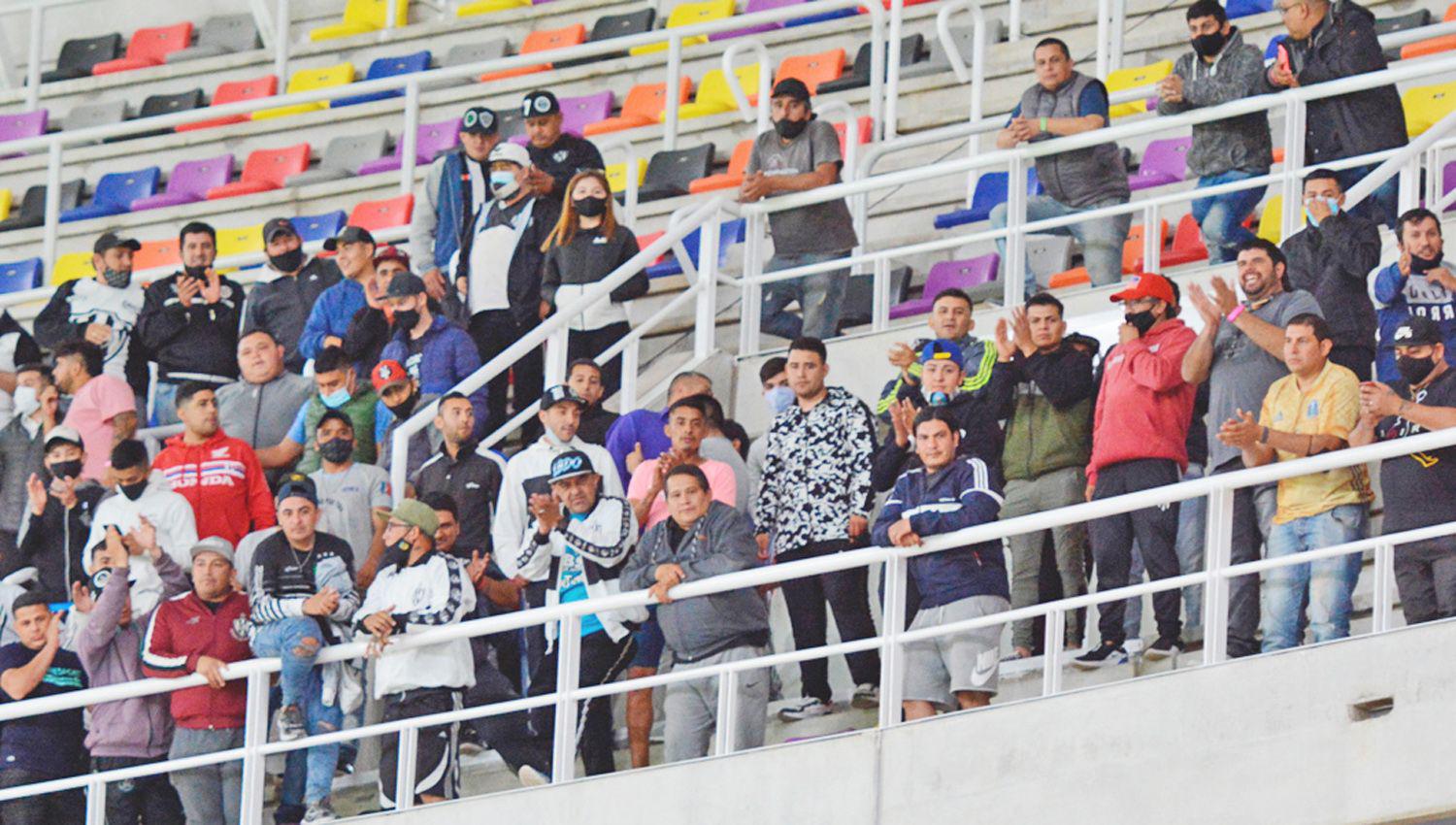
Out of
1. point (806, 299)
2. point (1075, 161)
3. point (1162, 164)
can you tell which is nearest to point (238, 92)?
point (806, 299)

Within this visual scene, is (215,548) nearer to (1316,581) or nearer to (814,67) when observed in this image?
(1316,581)

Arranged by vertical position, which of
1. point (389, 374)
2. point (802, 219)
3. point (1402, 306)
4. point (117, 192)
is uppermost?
point (117, 192)

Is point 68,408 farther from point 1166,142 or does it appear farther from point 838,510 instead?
point 1166,142

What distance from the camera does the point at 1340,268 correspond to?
1096cm

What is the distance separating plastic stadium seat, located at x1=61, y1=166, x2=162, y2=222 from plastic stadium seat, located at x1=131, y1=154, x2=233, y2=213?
84 mm

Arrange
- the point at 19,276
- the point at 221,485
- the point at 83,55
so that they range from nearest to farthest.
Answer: the point at 221,485, the point at 19,276, the point at 83,55

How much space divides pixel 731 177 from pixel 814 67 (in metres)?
1.60

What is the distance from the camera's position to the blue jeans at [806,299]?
13055 millimetres

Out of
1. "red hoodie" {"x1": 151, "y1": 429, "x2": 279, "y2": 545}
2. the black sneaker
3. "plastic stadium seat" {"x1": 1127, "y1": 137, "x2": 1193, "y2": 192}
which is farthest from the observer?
"plastic stadium seat" {"x1": 1127, "y1": 137, "x2": 1193, "y2": 192}

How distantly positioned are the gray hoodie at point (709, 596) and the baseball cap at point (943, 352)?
0.98 meters

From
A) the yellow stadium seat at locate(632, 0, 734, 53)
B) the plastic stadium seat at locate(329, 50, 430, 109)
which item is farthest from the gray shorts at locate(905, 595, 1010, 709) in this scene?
the plastic stadium seat at locate(329, 50, 430, 109)

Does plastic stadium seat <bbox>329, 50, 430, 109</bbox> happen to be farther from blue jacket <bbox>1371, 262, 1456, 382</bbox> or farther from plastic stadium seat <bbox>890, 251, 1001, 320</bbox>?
blue jacket <bbox>1371, 262, 1456, 382</bbox>

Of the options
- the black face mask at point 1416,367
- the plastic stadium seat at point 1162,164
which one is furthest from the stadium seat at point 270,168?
the black face mask at point 1416,367

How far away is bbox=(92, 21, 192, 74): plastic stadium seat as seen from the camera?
66.7ft
